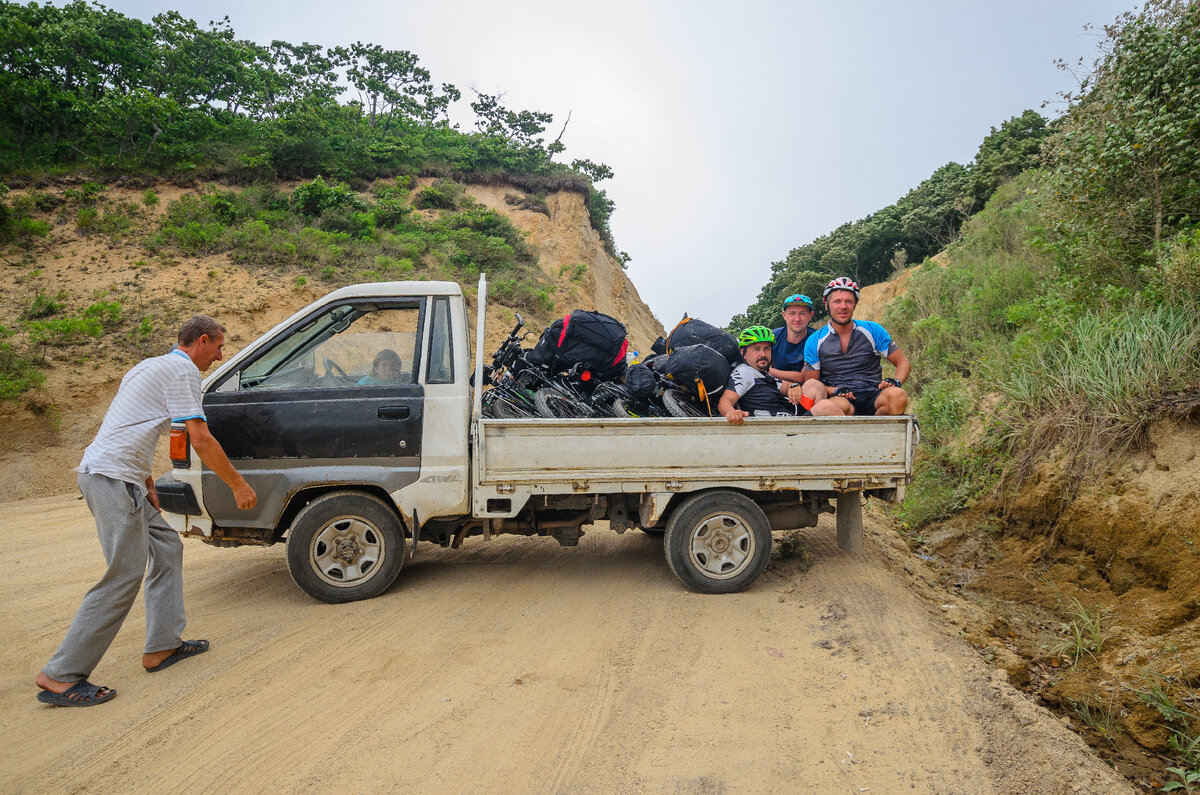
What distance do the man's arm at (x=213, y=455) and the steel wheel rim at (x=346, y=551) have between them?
0.71 meters

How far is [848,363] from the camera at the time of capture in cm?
525

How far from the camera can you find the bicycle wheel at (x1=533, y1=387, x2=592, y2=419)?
5047 millimetres

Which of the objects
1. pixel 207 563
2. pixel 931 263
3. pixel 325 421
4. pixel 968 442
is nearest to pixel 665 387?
pixel 325 421

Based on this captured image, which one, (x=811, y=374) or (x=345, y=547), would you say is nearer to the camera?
(x=345, y=547)

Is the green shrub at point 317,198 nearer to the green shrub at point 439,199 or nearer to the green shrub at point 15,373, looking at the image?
the green shrub at point 439,199

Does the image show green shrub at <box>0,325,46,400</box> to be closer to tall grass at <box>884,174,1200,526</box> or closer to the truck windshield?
the truck windshield

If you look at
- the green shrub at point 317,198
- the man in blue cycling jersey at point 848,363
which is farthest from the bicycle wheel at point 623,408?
the green shrub at point 317,198

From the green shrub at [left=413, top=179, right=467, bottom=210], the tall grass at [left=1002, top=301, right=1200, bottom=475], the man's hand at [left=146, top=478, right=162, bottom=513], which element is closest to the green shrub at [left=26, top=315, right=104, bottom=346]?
the green shrub at [left=413, top=179, right=467, bottom=210]

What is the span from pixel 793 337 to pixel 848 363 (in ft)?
1.90

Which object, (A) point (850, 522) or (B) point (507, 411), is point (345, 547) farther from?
(A) point (850, 522)

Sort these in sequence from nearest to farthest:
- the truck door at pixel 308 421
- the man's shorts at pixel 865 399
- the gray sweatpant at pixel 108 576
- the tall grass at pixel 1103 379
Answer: the gray sweatpant at pixel 108 576 < the truck door at pixel 308 421 < the man's shorts at pixel 865 399 < the tall grass at pixel 1103 379

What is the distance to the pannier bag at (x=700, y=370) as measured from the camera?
482cm

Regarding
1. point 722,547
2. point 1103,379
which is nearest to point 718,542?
point 722,547

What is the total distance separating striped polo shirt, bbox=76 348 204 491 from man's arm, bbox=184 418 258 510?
65 mm
